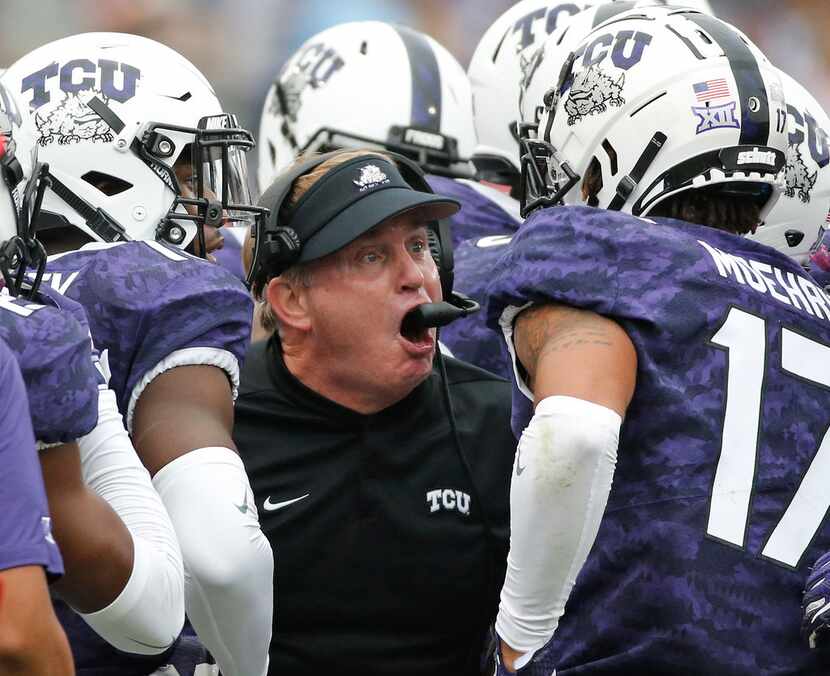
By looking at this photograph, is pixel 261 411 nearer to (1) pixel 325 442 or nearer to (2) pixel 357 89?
(1) pixel 325 442

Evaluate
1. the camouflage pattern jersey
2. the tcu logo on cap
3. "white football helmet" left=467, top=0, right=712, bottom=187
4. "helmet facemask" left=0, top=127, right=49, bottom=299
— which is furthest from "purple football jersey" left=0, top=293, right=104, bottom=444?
"white football helmet" left=467, top=0, right=712, bottom=187

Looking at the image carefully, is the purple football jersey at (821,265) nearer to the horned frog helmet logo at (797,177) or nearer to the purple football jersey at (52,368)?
the horned frog helmet logo at (797,177)

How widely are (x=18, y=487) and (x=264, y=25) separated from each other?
21.9 ft

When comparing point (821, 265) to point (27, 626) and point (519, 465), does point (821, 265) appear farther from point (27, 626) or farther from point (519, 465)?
point (27, 626)

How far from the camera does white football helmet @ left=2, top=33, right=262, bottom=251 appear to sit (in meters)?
2.93

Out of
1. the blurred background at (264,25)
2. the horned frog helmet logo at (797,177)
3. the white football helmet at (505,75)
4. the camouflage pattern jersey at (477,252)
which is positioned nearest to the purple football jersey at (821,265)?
the horned frog helmet logo at (797,177)

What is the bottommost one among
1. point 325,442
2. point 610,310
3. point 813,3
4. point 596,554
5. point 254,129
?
point 254,129

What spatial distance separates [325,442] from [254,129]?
521 centimetres

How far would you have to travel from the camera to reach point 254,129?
791 centimetres

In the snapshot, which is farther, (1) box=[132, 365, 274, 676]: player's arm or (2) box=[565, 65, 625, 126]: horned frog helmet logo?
(2) box=[565, 65, 625, 126]: horned frog helmet logo

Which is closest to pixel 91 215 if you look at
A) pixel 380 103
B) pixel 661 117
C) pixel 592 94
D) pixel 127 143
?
pixel 127 143

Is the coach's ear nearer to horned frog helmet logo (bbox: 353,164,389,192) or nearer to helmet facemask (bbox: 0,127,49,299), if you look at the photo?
horned frog helmet logo (bbox: 353,164,389,192)

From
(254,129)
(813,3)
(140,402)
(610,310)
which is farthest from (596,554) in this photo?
(813,3)

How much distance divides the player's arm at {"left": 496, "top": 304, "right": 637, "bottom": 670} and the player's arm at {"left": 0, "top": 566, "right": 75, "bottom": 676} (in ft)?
2.85
